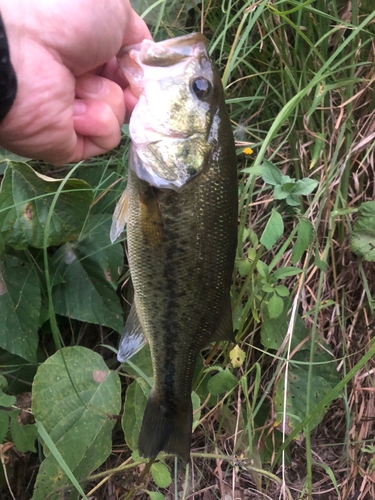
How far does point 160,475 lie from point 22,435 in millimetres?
488

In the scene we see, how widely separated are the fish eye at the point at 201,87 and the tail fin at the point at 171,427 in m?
1.03

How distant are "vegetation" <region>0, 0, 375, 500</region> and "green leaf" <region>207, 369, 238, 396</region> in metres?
0.13

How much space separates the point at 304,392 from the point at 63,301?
3.74 feet

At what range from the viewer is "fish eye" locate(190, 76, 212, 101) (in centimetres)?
112

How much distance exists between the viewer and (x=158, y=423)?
132cm

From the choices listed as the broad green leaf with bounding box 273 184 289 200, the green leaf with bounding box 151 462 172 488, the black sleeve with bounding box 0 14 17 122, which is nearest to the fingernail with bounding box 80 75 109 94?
the black sleeve with bounding box 0 14 17 122

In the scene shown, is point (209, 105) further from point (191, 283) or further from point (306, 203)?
point (306, 203)

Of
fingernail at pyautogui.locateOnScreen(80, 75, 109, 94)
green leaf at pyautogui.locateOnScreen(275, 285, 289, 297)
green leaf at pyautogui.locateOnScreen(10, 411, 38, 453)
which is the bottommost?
green leaf at pyautogui.locateOnScreen(10, 411, 38, 453)

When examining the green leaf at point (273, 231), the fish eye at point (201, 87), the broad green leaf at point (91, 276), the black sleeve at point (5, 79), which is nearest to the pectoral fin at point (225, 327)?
the green leaf at point (273, 231)

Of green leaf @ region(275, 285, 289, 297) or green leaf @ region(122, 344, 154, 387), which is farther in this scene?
green leaf @ region(122, 344, 154, 387)

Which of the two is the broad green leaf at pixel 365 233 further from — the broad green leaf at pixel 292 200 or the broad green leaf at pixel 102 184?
the broad green leaf at pixel 102 184

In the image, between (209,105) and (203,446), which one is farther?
(203,446)

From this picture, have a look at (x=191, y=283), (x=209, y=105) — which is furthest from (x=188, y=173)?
(x=191, y=283)

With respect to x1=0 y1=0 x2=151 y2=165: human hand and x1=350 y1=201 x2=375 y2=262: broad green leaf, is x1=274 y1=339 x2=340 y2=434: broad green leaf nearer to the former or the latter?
x1=350 y1=201 x2=375 y2=262: broad green leaf
